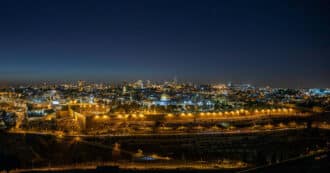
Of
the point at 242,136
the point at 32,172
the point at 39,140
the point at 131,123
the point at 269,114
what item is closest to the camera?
the point at 32,172

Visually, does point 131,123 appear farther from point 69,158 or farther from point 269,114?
point 269,114

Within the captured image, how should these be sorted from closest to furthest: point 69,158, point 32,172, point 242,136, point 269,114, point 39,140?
point 32,172
point 69,158
point 39,140
point 242,136
point 269,114

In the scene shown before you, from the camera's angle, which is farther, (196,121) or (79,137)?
(196,121)

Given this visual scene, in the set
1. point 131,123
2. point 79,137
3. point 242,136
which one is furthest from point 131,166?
point 131,123

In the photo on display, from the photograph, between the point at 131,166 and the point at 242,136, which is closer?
the point at 131,166

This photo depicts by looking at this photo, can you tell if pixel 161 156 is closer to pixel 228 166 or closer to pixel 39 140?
pixel 228 166

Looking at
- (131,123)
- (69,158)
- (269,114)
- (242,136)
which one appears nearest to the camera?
(69,158)

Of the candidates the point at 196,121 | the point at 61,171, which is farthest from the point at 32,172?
the point at 196,121

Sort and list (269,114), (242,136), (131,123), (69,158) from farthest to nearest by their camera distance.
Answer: (269,114) → (131,123) → (242,136) → (69,158)

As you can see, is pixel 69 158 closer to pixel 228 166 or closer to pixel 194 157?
pixel 194 157
